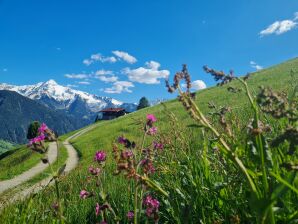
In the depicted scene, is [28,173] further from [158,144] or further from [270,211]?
[270,211]

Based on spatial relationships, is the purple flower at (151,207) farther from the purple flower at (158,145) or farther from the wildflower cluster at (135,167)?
the purple flower at (158,145)

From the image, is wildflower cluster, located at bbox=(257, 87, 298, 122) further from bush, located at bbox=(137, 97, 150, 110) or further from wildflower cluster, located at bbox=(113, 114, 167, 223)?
bush, located at bbox=(137, 97, 150, 110)

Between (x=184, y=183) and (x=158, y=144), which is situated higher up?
(x=158, y=144)

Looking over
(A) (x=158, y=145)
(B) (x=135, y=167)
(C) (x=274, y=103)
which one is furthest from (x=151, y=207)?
(A) (x=158, y=145)

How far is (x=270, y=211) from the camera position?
1.48 m

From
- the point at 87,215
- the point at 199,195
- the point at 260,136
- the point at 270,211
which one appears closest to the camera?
the point at 270,211

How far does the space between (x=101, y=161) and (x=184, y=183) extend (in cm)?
126

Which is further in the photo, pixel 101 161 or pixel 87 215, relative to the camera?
pixel 87 215

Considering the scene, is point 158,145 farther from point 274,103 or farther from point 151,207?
point 274,103

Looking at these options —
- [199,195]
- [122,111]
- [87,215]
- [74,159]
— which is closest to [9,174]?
[74,159]

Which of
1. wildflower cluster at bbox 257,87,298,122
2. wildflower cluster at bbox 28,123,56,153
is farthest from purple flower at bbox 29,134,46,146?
wildflower cluster at bbox 257,87,298,122

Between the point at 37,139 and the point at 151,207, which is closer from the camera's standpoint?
the point at 37,139

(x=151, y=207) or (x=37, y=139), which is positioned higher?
(x=37, y=139)

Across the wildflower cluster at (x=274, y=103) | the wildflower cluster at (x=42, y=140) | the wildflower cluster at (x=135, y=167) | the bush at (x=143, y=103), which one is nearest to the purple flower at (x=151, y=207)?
the wildflower cluster at (x=135, y=167)
